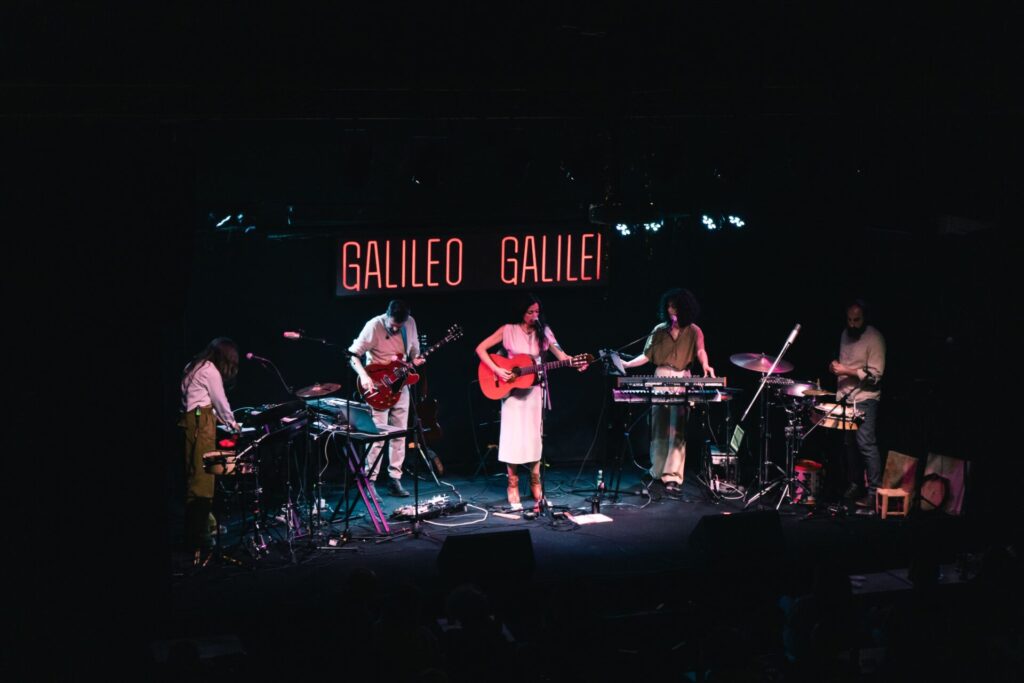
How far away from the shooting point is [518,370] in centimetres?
924

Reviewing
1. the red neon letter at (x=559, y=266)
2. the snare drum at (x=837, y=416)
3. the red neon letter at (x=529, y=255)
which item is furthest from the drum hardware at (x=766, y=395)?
the red neon letter at (x=529, y=255)

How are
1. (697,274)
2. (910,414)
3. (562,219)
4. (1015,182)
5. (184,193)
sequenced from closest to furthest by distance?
1. (184,193)
2. (1015,182)
3. (910,414)
4. (562,219)
5. (697,274)

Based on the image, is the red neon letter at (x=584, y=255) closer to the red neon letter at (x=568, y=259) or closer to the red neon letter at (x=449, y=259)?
the red neon letter at (x=568, y=259)

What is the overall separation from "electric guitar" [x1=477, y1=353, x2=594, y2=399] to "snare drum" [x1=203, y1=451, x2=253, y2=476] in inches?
99.3

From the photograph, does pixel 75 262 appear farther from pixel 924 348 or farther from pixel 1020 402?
pixel 924 348

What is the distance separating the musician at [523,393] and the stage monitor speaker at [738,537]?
274cm

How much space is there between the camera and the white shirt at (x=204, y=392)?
7965 mm

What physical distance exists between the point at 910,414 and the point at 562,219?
422 cm

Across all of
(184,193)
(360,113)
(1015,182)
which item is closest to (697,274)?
(1015,182)

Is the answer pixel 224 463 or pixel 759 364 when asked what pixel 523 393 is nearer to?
pixel 759 364

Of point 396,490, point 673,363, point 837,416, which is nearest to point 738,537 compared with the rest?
point 837,416

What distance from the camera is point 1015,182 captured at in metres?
7.87

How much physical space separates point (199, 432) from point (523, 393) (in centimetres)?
303

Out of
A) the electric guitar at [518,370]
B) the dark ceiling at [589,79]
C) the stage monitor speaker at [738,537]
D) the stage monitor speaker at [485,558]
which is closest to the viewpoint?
the dark ceiling at [589,79]
